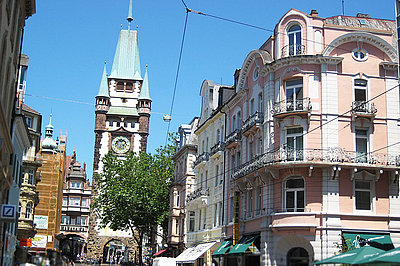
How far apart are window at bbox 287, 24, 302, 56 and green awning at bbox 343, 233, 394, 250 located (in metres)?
10.6

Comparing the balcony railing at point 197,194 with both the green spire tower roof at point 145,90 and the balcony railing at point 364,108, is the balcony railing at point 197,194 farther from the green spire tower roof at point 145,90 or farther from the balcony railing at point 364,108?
the green spire tower roof at point 145,90

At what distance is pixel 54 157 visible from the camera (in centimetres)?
6981

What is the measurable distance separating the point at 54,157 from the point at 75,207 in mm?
57411

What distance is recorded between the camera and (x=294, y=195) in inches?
1287

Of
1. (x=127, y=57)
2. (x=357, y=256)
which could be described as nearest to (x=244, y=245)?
(x=357, y=256)

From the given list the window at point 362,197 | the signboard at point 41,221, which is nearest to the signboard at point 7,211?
the window at point 362,197

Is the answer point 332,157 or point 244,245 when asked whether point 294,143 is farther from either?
point 244,245

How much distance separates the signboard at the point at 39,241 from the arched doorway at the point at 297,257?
40224 mm

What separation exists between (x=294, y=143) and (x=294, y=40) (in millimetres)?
6084

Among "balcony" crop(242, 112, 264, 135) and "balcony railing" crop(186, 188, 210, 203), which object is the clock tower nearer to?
"balcony railing" crop(186, 188, 210, 203)

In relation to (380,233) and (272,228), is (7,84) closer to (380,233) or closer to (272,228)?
(272,228)

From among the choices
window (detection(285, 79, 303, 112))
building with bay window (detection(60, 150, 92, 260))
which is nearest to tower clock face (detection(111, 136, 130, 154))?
building with bay window (detection(60, 150, 92, 260))

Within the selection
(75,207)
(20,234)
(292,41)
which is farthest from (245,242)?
(75,207)

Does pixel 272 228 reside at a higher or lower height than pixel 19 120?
lower
